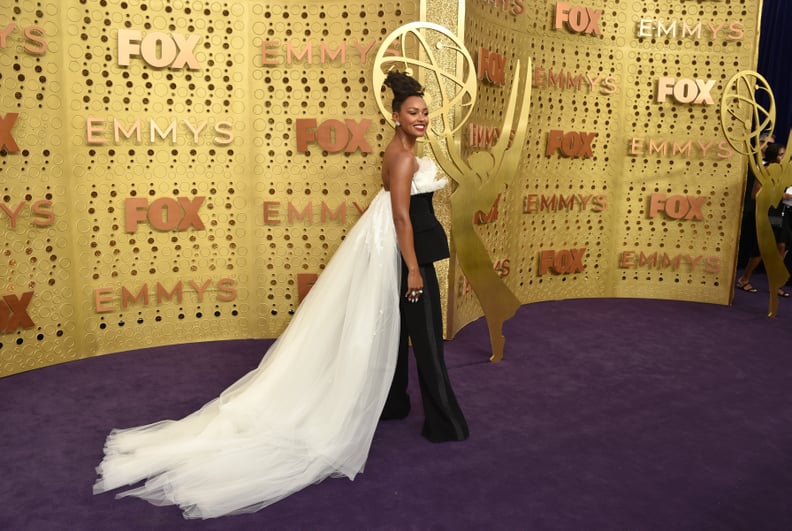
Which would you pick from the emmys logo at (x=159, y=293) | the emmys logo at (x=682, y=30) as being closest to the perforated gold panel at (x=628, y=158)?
the emmys logo at (x=682, y=30)

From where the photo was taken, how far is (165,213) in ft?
17.2

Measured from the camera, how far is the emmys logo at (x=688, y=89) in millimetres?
6965

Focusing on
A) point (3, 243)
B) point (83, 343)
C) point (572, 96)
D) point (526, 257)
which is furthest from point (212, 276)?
point (572, 96)

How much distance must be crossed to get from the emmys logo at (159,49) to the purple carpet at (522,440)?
2118 mm

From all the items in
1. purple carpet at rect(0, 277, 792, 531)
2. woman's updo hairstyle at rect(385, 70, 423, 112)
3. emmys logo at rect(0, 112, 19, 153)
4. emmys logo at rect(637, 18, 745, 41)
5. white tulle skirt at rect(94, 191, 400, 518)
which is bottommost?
purple carpet at rect(0, 277, 792, 531)

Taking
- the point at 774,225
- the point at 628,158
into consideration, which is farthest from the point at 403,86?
the point at 774,225

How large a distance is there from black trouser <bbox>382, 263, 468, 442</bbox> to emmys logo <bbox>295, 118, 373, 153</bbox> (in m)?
1.94

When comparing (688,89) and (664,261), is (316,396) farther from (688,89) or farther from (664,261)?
(688,89)

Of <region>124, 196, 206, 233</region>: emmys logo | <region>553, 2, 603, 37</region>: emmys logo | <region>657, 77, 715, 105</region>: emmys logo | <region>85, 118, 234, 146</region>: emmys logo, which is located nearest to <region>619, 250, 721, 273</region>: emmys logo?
<region>657, 77, 715, 105</region>: emmys logo

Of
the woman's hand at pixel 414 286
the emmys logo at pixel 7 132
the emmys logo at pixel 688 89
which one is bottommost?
the woman's hand at pixel 414 286

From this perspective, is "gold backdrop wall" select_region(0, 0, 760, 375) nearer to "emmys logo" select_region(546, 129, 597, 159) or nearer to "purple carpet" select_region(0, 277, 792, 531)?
"emmys logo" select_region(546, 129, 597, 159)

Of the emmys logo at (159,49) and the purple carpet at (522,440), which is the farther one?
the emmys logo at (159,49)

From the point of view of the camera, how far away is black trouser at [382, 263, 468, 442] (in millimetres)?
3631

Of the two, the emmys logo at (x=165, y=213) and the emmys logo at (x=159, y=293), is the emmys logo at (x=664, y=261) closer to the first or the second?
the emmys logo at (x=159, y=293)
